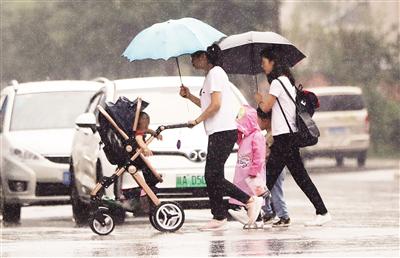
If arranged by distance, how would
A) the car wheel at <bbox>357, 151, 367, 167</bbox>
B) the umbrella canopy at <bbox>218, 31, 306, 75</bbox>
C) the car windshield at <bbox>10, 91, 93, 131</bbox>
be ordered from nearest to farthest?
the umbrella canopy at <bbox>218, 31, 306, 75</bbox>
the car windshield at <bbox>10, 91, 93, 131</bbox>
the car wheel at <bbox>357, 151, 367, 167</bbox>

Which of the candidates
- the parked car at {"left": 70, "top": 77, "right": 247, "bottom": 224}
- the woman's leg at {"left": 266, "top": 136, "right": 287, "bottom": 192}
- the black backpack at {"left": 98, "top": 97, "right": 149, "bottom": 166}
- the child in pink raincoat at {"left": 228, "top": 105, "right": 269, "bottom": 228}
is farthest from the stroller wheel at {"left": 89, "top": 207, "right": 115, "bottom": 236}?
the woman's leg at {"left": 266, "top": 136, "right": 287, "bottom": 192}

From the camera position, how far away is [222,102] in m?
15.4

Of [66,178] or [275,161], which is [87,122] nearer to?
[66,178]

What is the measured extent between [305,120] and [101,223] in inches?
82.8

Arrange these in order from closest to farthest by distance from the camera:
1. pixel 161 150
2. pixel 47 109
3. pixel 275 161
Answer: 1. pixel 275 161
2. pixel 161 150
3. pixel 47 109

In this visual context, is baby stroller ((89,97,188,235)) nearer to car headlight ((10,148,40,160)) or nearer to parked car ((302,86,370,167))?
car headlight ((10,148,40,160))

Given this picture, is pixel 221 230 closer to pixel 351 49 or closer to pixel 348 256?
pixel 348 256

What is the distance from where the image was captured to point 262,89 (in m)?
40.2

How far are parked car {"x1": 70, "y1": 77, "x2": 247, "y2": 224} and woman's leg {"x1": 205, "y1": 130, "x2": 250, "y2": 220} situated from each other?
87 cm

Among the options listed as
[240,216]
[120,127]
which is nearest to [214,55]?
[120,127]

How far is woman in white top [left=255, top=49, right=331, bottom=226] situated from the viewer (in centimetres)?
1580

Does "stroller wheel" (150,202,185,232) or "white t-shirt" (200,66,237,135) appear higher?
"white t-shirt" (200,66,237,135)

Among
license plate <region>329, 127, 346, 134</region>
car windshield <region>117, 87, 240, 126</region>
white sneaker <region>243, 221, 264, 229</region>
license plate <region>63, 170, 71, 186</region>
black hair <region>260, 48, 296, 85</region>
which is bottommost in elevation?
white sneaker <region>243, 221, 264, 229</region>

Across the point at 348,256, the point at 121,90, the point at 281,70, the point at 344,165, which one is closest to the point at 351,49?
the point at 344,165
